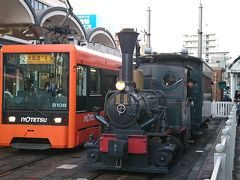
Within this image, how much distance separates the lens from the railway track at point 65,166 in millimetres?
8609

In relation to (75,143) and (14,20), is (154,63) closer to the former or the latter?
(75,143)

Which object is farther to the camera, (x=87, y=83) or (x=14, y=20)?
(x=14, y=20)

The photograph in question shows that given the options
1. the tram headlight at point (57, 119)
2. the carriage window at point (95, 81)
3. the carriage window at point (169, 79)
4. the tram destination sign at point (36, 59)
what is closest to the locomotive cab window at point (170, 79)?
the carriage window at point (169, 79)

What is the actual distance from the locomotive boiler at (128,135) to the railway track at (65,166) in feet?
0.92

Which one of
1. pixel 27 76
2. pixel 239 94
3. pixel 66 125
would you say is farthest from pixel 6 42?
pixel 239 94

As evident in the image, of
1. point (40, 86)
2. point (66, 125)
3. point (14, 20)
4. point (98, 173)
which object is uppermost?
point (14, 20)

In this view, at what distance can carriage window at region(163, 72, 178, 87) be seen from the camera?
10.6 meters

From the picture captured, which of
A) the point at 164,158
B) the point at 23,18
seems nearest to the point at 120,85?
the point at 164,158

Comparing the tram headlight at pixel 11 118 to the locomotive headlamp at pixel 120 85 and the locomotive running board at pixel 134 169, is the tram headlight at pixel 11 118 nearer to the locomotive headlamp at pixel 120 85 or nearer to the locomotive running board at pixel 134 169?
the locomotive running board at pixel 134 169

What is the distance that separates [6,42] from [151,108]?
8115 millimetres

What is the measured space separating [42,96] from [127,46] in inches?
125

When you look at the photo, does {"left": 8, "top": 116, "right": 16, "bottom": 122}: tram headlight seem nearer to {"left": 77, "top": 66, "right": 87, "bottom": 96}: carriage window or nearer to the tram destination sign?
the tram destination sign

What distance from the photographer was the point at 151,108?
363 inches

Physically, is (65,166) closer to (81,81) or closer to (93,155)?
(93,155)
